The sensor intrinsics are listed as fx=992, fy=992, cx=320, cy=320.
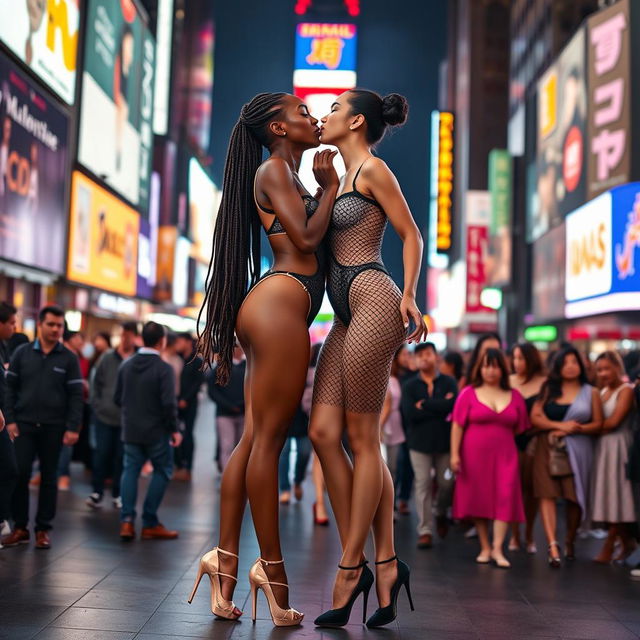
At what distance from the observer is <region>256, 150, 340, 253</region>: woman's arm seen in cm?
455

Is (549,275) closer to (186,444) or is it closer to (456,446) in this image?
(186,444)

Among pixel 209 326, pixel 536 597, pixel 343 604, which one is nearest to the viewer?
pixel 343 604

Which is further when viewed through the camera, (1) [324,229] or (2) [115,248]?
(2) [115,248]

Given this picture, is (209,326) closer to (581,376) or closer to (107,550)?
(107,550)

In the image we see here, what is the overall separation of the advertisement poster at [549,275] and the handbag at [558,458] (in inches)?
971

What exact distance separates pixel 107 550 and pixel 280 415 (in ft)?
10.1

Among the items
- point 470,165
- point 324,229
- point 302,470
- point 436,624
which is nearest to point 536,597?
point 436,624

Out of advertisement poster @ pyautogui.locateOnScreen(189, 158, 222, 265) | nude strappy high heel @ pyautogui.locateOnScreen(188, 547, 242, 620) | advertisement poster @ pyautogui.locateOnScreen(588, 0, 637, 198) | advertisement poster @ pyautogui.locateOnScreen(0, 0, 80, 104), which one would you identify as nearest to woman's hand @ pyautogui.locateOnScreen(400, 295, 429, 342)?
nude strappy high heel @ pyautogui.locateOnScreen(188, 547, 242, 620)

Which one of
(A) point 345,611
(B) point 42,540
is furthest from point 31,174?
(A) point 345,611

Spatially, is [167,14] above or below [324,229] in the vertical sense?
above

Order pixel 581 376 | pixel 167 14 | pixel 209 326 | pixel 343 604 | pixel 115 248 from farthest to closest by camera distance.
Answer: pixel 167 14 < pixel 115 248 < pixel 581 376 < pixel 209 326 < pixel 343 604

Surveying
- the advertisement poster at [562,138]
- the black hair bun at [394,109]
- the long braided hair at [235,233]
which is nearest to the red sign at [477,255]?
the advertisement poster at [562,138]

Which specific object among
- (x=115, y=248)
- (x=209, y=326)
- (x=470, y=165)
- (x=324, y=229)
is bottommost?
(x=209, y=326)

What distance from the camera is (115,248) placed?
95.1ft
